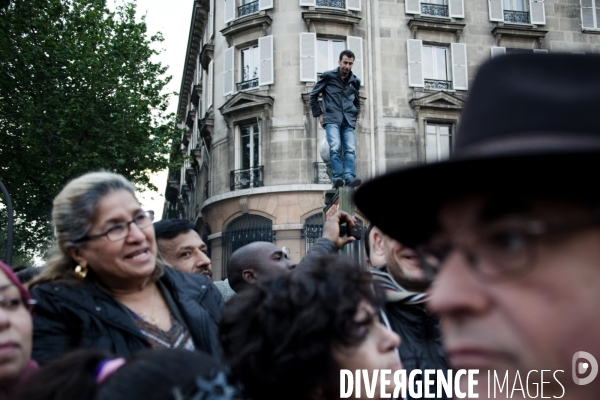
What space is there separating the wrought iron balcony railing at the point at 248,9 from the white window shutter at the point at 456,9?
7019mm

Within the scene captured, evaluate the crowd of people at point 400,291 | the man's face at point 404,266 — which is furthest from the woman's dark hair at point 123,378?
the man's face at point 404,266

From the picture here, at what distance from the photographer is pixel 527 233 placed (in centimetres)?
104

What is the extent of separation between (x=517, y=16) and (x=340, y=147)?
15.9m

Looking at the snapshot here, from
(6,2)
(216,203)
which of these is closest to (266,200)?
(216,203)

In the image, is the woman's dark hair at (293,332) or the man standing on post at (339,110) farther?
the man standing on post at (339,110)

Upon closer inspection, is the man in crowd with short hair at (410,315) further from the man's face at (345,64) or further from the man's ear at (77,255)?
the man's face at (345,64)

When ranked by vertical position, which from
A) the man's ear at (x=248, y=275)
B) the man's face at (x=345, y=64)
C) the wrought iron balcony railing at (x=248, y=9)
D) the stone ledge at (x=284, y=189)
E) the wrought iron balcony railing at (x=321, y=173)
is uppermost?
the wrought iron balcony railing at (x=248, y=9)

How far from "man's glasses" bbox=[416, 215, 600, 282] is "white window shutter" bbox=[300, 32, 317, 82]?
19.6 meters

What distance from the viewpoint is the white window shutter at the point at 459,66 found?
21.5 m

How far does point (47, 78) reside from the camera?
2042 centimetres

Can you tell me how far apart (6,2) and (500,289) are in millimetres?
23019

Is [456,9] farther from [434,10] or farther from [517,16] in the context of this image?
[517,16]

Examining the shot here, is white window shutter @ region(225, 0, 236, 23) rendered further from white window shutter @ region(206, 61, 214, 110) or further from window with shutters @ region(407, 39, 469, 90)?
window with shutters @ region(407, 39, 469, 90)

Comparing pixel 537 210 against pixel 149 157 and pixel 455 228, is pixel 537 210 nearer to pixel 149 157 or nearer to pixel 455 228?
pixel 455 228
